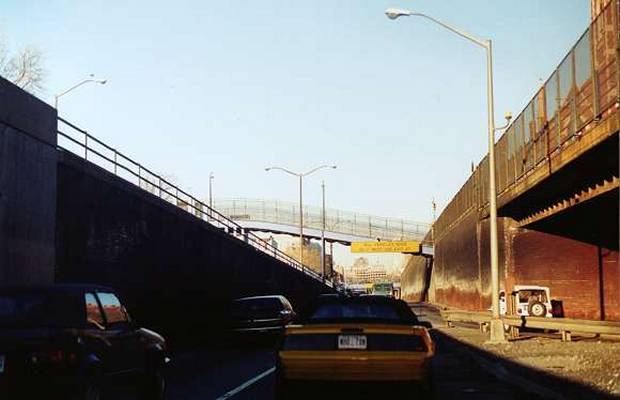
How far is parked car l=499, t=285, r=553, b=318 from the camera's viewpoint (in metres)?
29.6

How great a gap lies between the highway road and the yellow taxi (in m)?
0.17

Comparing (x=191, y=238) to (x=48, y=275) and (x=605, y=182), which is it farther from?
(x=605, y=182)

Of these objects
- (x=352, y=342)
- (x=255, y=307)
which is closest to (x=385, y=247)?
(x=255, y=307)

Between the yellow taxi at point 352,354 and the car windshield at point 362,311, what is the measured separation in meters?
0.50

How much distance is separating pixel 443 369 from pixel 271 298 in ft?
29.9

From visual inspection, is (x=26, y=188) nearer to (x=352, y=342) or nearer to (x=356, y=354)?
(x=352, y=342)

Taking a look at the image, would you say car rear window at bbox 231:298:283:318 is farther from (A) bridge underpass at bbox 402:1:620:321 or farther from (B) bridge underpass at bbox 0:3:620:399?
(A) bridge underpass at bbox 402:1:620:321

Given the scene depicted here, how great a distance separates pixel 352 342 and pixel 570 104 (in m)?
13.7

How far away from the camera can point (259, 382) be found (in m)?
13.7

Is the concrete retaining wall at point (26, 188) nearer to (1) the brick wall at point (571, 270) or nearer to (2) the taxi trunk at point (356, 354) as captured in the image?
(2) the taxi trunk at point (356, 354)

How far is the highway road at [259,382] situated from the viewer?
9128 mm

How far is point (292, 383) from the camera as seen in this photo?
9.05 m

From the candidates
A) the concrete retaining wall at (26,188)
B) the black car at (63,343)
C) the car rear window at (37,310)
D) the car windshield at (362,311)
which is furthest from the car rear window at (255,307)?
the car rear window at (37,310)

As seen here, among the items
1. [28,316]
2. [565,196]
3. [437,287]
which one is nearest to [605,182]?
[565,196]
